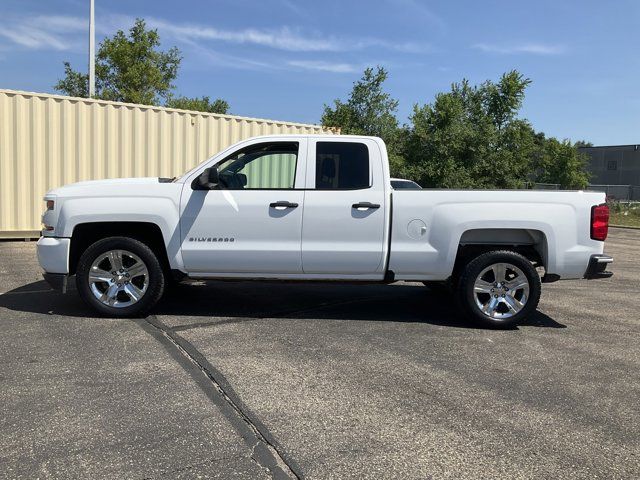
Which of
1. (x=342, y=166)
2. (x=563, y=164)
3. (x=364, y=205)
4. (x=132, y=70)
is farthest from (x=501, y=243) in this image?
(x=563, y=164)

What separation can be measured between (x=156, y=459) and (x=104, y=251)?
329 centimetres

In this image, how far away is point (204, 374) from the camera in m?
4.28

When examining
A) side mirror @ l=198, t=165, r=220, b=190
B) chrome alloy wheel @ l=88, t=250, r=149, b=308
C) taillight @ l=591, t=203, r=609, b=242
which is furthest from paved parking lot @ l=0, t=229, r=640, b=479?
side mirror @ l=198, t=165, r=220, b=190

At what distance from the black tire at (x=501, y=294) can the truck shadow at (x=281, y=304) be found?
238 millimetres

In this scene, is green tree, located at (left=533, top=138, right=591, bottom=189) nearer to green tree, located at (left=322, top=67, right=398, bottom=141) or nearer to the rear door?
green tree, located at (left=322, top=67, right=398, bottom=141)

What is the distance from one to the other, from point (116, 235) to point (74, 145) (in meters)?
6.86

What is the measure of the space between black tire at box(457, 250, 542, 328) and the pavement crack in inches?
111

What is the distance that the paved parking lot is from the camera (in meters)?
3.04

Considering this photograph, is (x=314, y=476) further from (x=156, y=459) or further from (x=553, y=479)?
(x=553, y=479)

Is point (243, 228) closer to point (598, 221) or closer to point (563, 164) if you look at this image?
point (598, 221)

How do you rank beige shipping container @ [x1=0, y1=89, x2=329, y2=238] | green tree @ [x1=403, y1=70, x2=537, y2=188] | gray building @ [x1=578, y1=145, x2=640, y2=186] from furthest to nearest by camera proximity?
1. gray building @ [x1=578, y1=145, x2=640, y2=186]
2. green tree @ [x1=403, y1=70, x2=537, y2=188]
3. beige shipping container @ [x1=0, y1=89, x2=329, y2=238]

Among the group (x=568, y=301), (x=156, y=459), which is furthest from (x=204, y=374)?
(x=568, y=301)

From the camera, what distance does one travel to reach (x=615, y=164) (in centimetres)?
7169

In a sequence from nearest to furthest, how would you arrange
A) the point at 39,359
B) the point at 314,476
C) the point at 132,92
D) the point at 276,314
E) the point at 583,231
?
the point at 314,476 < the point at 39,359 < the point at 583,231 < the point at 276,314 < the point at 132,92
